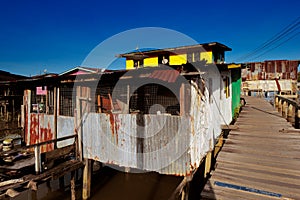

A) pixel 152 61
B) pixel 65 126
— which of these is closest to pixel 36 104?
pixel 65 126

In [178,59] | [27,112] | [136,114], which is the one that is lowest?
[27,112]

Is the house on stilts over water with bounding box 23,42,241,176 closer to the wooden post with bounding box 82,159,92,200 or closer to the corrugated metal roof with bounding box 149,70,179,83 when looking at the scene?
the corrugated metal roof with bounding box 149,70,179,83

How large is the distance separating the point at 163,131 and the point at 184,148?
2.63 feet

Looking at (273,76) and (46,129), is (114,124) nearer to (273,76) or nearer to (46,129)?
(46,129)

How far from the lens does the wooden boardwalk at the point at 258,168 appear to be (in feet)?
13.0

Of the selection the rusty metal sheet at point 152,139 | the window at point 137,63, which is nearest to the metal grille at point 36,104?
the rusty metal sheet at point 152,139

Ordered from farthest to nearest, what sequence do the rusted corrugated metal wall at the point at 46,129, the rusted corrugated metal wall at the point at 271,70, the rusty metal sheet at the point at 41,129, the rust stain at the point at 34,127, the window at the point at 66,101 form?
the rusted corrugated metal wall at the point at 271,70
the rust stain at the point at 34,127
the rusty metal sheet at the point at 41,129
the window at the point at 66,101
the rusted corrugated metal wall at the point at 46,129

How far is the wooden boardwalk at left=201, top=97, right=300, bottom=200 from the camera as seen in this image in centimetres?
397

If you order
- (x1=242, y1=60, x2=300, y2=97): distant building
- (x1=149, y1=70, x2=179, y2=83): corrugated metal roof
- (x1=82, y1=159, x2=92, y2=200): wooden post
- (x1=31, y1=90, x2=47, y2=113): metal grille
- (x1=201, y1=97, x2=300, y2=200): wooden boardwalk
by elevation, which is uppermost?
(x1=242, y1=60, x2=300, y2=97): distant building

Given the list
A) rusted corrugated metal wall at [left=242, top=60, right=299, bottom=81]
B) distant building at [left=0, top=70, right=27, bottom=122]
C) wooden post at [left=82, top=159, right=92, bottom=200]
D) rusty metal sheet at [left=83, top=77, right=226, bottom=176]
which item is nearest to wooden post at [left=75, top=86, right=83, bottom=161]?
rusty metal sheet at [left=83, top=77, right=226, bottom=176]

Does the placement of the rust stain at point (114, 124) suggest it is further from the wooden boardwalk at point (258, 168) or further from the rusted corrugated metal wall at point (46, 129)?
the wooden boardwalk at point (258, 168)

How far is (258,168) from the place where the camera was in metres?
5.07

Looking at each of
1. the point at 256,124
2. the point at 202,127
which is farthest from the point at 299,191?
the point at 256,124

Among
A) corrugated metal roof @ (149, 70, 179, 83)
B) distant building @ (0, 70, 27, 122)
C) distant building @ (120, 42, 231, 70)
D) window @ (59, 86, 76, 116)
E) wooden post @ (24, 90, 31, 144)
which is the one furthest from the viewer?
distant building @ (120, 42, 231, 70)
